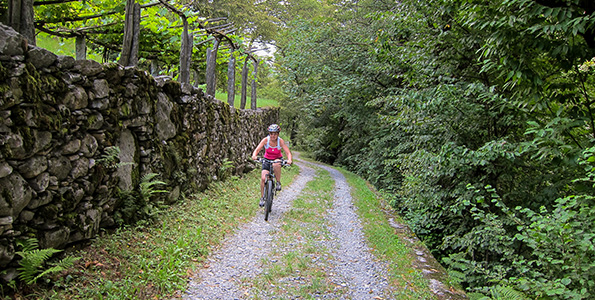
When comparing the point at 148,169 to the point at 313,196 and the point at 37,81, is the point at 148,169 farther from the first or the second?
the point at 313,196

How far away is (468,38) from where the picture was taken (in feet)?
19.2

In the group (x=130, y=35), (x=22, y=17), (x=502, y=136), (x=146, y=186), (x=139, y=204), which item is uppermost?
(x=130, y=35)

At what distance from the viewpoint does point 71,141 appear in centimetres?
393

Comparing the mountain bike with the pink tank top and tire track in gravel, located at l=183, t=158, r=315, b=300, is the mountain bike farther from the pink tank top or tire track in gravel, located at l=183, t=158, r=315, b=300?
tire track in gravel, located at l=183, t=158, r=315, b=300

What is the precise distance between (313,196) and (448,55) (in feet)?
18.9

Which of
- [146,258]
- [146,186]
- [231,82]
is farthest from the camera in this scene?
[231,82]

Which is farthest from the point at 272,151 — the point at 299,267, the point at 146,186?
the point at 299,267

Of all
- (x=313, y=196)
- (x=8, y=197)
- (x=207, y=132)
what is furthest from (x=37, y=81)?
(x=313, y=196)

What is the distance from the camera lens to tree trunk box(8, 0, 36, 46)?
381cm

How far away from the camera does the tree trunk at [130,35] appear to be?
5676mm

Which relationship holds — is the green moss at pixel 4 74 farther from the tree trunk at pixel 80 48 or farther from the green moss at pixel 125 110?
the tree trunk at pixel 80 48

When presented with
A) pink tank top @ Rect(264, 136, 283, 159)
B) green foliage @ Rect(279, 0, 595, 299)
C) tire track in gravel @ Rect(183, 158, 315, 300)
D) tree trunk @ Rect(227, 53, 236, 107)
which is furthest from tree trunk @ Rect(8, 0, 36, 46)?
tree trunk @ Rect(227, 53, 236, 107)

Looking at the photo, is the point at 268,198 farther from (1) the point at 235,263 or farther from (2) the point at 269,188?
(1) the point at 235,263

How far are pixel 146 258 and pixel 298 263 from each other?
2069mm
